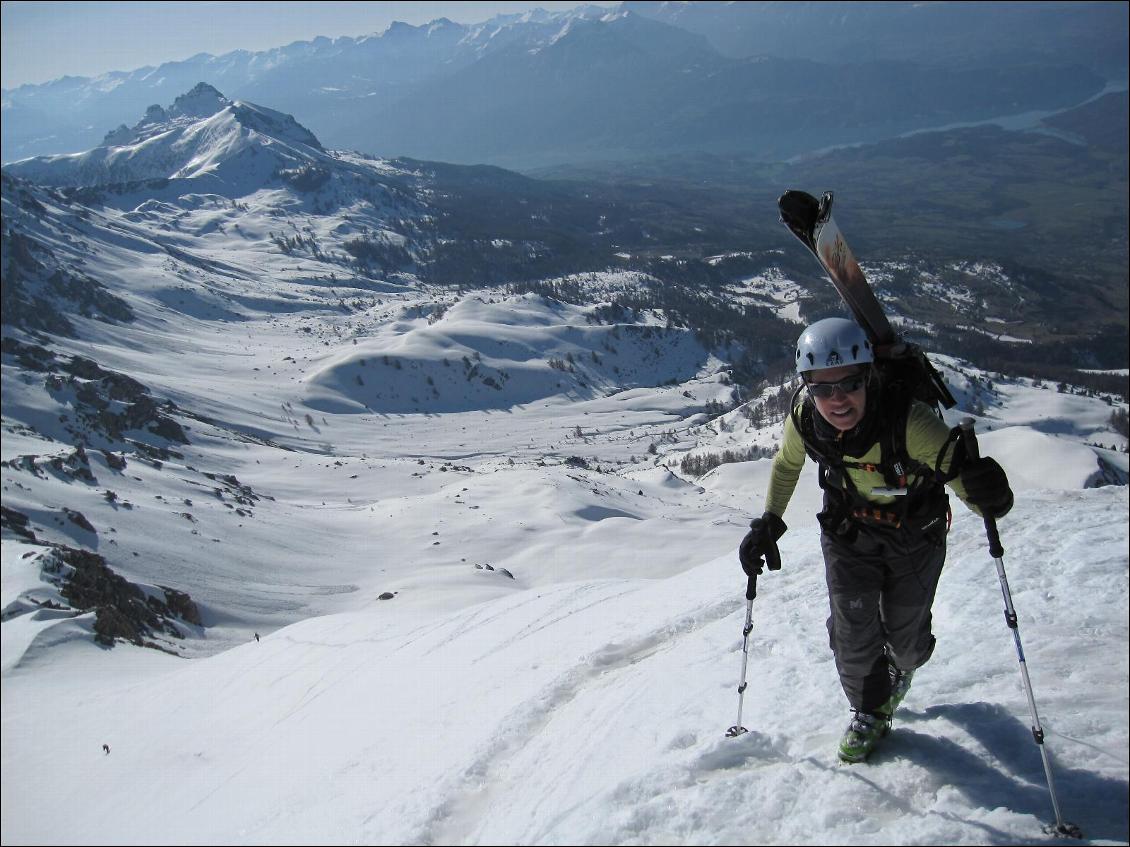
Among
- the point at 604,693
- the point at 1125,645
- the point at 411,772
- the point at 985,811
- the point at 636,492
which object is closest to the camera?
the point at 985,811

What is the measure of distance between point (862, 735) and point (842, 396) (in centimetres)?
279

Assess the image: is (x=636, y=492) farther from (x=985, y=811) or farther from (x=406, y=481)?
(x=985, y=811)

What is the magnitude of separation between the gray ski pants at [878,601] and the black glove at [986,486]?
2.08ft

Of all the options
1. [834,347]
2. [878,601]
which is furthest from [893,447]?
[878,601]

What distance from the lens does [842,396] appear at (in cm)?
586

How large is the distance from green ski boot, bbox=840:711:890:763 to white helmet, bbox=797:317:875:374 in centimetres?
295

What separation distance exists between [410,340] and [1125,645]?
587 feet

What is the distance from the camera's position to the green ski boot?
19.0 ft

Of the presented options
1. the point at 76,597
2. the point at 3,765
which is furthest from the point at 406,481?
the point at 3,765

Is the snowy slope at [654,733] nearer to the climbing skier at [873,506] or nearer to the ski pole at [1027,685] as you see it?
→ the ski pole at [1027,685]

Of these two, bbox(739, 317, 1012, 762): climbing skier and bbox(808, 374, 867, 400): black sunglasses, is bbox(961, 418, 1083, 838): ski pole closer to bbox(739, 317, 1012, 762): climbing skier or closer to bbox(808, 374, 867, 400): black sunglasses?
bbox(739, 317, 1012, 762): climbing skier

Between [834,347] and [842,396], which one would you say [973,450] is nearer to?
[842,396]

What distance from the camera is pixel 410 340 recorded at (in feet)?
586

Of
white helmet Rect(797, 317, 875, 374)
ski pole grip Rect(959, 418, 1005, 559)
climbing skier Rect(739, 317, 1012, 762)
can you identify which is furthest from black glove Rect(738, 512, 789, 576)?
ski pole grip Rect(959, 418, 1005, 559)
